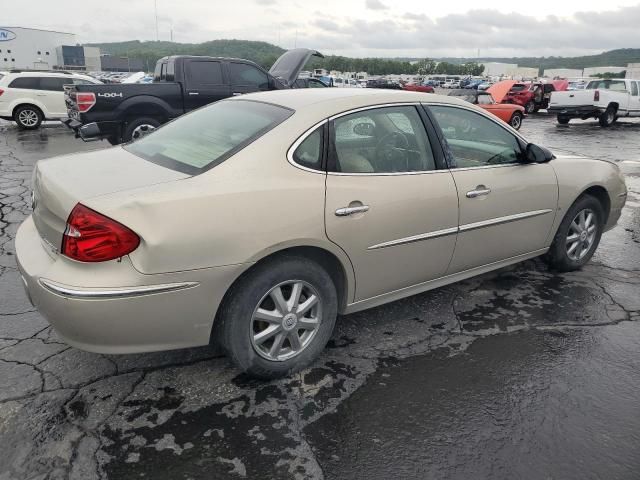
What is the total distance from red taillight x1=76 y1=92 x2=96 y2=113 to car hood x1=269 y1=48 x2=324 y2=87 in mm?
4016

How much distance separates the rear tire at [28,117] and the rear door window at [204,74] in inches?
245

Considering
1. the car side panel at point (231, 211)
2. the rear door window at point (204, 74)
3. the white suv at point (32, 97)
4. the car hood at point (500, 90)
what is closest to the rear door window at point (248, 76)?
the rear door window at point (204, 74)

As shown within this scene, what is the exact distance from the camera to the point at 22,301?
3750 mm

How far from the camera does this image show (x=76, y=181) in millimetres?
2648

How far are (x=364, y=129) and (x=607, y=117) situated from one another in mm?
20260

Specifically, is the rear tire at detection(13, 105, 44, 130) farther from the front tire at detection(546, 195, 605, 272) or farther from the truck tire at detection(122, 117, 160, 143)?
the front tire at detection(546, 195, 605, 272)

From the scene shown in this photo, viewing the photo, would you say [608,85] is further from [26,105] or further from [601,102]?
[26,105]

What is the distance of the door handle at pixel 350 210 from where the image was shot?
2820 millimetres

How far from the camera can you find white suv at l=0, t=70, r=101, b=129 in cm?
1373

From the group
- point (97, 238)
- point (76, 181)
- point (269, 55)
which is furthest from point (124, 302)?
point (269, 55)

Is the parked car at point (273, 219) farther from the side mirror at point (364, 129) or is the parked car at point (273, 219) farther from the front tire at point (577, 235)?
the front tire at point (577, 235)

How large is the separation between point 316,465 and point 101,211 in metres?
1.48

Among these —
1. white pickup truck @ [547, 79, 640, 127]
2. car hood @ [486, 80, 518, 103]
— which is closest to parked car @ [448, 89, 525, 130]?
white pickup truck @ [547, 79, 640, 127]

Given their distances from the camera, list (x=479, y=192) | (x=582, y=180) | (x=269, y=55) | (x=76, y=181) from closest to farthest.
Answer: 1. (x=76, y=181)
2. (x=479, y=192)
3. (x=582, y=180)
4. (x=269, y=55)
